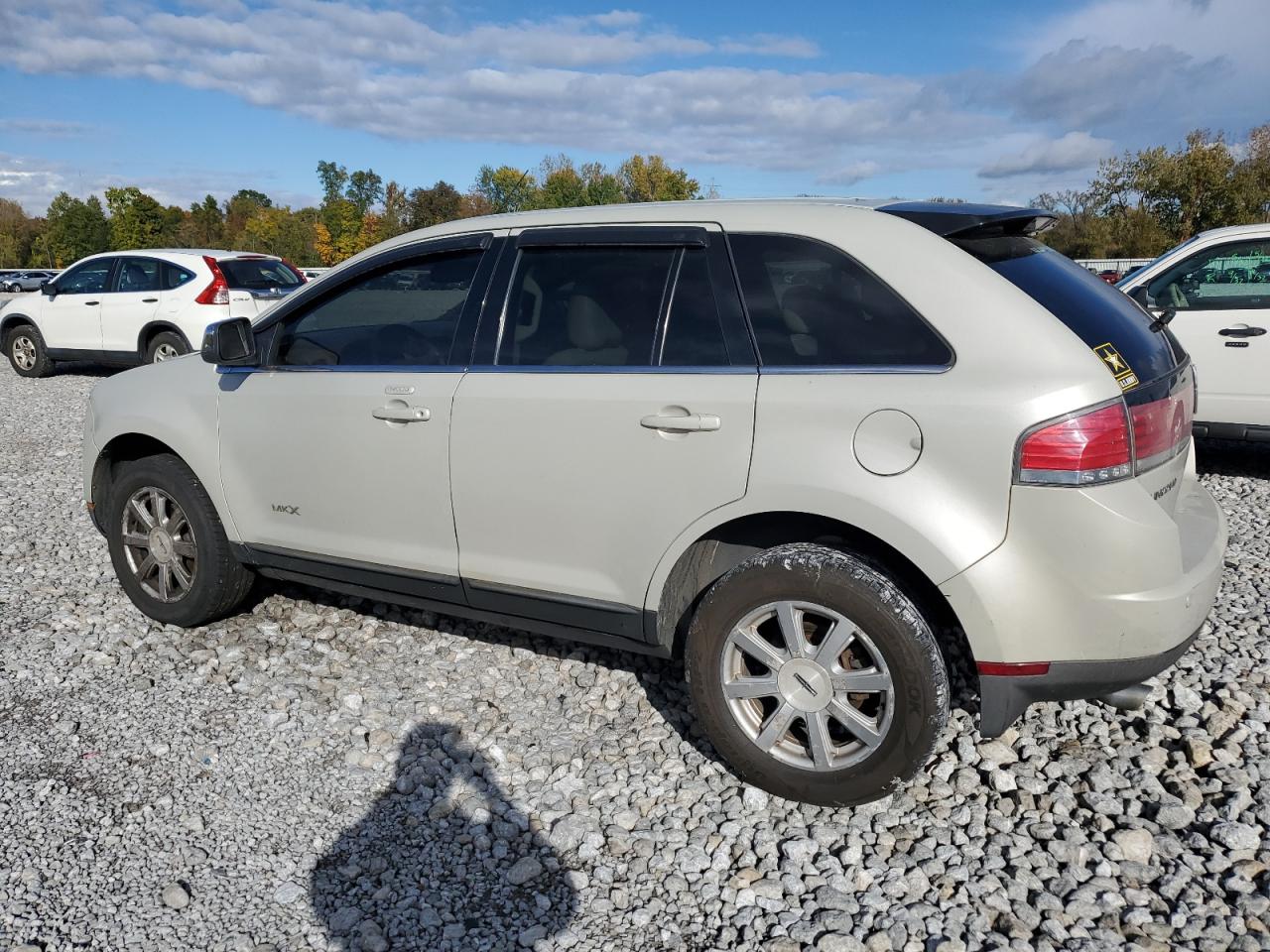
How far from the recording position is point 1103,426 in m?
2.80

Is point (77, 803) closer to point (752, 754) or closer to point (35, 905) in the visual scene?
point (35, 905)

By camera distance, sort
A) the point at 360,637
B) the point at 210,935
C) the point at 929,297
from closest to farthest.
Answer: the point at 210,935, the point at 929,297, the point at 360,637

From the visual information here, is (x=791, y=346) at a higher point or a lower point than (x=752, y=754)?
higher

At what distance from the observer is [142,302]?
43.2ft

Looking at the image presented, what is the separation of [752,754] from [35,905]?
2158 millimetres

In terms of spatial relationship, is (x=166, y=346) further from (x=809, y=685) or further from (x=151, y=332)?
(x=809, y=685)

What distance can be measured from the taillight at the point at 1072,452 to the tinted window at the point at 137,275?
12.8 meters

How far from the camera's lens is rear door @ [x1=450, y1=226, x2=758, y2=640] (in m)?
3.30

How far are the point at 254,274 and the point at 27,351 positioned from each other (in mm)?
4179

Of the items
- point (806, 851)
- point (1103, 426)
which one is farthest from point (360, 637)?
point (1103, 426)

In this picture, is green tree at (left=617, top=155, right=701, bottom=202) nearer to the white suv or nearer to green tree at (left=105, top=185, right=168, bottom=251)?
green tree at (left=105, top=185, right=168, bottom=251)

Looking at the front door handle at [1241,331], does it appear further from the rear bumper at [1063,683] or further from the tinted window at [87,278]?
the tinted window at [87,278]

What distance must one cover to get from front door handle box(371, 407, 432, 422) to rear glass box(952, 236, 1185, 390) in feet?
6.48

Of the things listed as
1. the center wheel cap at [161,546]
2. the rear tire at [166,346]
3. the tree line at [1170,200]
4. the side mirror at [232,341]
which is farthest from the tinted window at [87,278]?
the tree line at [1170,200]
